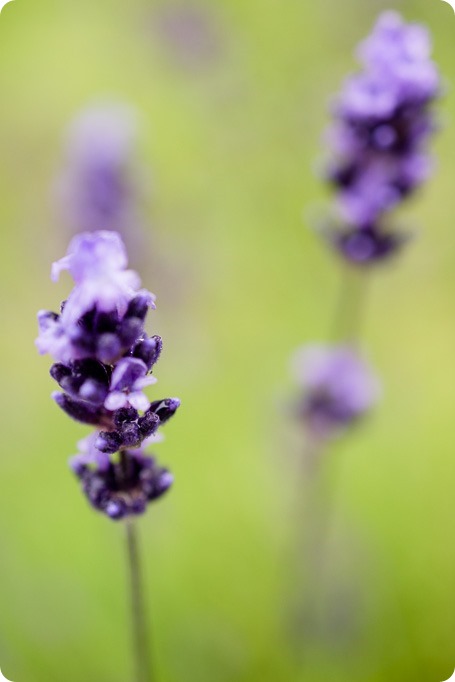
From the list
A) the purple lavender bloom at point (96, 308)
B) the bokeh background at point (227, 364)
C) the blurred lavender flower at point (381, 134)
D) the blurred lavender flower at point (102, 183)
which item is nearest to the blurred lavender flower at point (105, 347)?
the purple lavender bloom at point (96, 308)

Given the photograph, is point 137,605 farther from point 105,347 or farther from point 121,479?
point 105,347

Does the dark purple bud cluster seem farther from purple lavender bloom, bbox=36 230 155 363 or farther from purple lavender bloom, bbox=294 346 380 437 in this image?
purple lavender bloom, bbox=294 346 380 437

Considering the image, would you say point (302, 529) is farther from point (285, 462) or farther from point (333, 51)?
point (333, 51)

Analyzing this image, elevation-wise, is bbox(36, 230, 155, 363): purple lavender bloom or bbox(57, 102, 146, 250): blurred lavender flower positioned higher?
bbox(57, 102, 146, 250): blurred lavender flower

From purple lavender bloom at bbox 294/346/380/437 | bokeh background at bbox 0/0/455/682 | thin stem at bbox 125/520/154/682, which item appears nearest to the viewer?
thin stem at bbox 125/520/154/682

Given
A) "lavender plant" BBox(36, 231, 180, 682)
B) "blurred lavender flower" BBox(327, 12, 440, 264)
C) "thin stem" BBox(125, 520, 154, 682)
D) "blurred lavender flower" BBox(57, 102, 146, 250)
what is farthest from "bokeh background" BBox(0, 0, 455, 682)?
"lavender plant" BBox(36, 231, 180, 682)

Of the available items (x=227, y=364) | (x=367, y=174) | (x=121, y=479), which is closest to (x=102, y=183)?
(x=227, y=364)

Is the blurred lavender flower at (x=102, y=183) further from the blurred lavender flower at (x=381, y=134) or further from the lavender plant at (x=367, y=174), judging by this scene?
the blurred lavender flower at (x=381, y=134)
